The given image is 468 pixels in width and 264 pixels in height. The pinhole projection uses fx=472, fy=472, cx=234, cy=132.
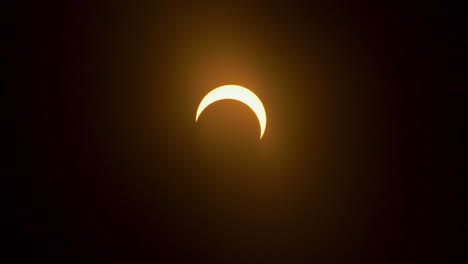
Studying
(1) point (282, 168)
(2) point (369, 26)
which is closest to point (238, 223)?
(1) point (282, 168)

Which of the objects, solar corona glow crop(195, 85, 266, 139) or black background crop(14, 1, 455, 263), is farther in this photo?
black background crop(14, 1, 455, 263)

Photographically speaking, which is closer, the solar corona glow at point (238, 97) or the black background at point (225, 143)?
the solar corona glow at point (238, 97)

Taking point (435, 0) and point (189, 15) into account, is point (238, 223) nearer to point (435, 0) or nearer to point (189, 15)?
point (189, 15)

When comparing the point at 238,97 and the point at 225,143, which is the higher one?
the point at 238,97
